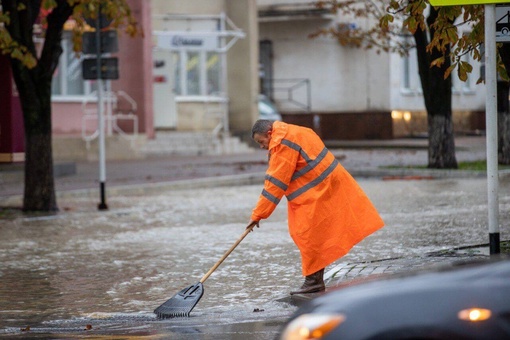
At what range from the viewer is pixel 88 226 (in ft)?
52.1

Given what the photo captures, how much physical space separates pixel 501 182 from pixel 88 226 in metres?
8.13

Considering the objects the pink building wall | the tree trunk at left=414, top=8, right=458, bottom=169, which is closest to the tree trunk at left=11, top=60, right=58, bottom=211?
the tree trunk at left=414, top=8, right=458, bottom=169

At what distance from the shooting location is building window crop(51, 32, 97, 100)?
33.7 metres

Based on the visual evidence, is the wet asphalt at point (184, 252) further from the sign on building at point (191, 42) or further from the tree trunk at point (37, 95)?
the sign on building at point (191, 42)

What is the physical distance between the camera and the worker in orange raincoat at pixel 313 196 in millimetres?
9148

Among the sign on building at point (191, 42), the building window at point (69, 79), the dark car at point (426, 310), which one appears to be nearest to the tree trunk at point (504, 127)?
the building window at point (69, 79)

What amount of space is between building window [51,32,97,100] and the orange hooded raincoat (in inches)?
985

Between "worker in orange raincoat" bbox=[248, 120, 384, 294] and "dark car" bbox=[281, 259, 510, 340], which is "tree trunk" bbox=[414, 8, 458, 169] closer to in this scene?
"worker in orange raincoat" bbox=[248, 120, 384, 294]

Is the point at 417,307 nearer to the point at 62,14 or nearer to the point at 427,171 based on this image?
the point at 62,14

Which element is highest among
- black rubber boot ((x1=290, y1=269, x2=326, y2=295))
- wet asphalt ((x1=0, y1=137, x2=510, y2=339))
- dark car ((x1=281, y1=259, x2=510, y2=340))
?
dark car ((x1=281, y1=259, x2=510, y2=340))

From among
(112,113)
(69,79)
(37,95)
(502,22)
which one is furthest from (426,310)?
(112,113)

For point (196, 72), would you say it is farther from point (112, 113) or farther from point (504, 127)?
point (504, 127)

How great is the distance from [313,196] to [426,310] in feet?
15.5

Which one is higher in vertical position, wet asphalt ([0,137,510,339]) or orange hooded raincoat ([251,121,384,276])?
orange hooded raincoat ([251,121,384,276])
